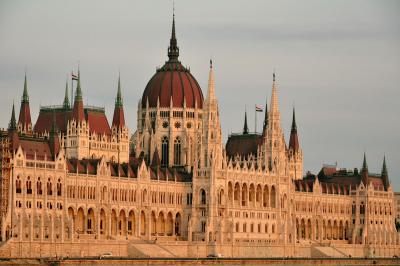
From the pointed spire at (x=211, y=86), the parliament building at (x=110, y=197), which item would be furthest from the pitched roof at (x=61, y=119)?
the pointed spire at (x=211, y=86)

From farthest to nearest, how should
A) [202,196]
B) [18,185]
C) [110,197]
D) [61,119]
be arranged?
[61,119] < [202,196] < [110,197] < [18,185]

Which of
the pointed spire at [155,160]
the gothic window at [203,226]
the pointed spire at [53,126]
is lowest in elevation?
the gothic window at [203,226]

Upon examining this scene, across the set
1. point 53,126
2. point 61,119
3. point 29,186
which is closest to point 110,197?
point 53,126

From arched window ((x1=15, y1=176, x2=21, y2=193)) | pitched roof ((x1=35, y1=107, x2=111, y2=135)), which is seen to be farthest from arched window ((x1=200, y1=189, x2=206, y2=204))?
arched window ((x1=15, y1=176, x2=21, y2=193))

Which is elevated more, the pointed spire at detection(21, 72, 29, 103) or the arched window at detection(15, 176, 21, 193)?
the pointed spire at detection(21, 72, 29, 103)

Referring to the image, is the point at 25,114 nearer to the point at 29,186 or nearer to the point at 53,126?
the point at 53,126

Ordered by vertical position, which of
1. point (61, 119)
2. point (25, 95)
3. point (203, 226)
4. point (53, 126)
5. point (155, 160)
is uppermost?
point (25, 95)

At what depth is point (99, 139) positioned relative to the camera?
198 m

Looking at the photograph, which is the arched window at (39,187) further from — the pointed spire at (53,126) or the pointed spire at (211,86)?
the pointed spire at (211,86)

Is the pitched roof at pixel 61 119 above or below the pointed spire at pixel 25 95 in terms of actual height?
below

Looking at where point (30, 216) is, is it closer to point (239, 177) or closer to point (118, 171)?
point (118, 171)

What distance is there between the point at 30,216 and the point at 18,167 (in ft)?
19.9

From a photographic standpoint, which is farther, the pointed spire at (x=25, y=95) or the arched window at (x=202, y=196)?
the pointed spire at (x=25, y=95)

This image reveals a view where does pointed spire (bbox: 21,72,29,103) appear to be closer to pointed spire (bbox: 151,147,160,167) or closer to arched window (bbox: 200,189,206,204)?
pointed spire (bbox: 151,147,160,167)
